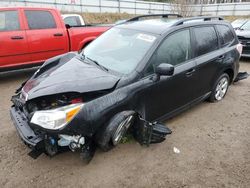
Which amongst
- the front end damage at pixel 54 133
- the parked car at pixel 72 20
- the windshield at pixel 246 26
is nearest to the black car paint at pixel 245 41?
the windshield at pixel 246 26

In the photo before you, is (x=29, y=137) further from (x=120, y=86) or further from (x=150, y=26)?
(x=150, y=26)

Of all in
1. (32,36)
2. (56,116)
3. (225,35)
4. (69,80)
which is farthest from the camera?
(32,36)

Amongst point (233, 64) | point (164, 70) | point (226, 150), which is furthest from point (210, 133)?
point (233, 64)

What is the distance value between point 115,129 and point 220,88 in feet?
10.2

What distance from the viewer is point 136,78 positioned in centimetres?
318

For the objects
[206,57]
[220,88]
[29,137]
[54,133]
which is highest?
[206,57]

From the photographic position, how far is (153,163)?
126 inches

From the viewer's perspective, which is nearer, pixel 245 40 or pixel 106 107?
pixel 106 107

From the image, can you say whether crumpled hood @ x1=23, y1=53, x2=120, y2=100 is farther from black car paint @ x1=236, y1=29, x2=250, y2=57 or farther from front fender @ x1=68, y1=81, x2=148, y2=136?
black car paint @ x1=236, y1=29, x2=250, y2=57

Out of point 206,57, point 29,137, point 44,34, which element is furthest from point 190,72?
point 44,34

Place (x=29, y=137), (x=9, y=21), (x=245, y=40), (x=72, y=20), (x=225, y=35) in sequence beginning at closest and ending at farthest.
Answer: (x=29, y=137), (x=225, y=35), (x=9, y=21), (x=245, y=40), (x=72, y=20)

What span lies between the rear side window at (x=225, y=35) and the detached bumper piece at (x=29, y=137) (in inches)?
149

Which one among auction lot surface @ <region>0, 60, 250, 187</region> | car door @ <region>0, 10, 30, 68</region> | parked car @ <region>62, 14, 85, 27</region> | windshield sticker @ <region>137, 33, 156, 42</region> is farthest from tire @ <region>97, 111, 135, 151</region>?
parked car @ <region>62, 14, 85, 27</region>

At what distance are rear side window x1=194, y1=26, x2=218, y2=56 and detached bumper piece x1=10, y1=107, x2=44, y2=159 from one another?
289 cm
